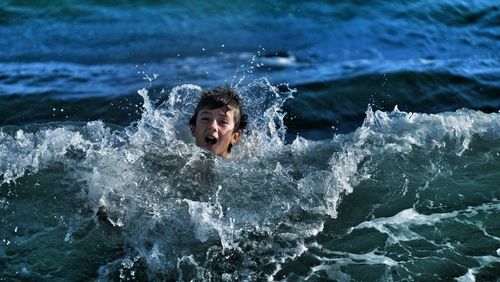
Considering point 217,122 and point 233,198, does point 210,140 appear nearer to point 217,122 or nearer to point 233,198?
point 217,122

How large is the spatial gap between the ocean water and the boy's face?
0.16m

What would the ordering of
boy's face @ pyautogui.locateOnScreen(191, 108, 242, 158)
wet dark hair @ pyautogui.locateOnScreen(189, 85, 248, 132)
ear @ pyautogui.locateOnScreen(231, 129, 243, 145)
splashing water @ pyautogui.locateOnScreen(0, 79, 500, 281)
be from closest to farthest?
splashing water @ pyautogui.locateOnScreen(0, 79, 500, 281) → boy's face @ pyautogui.locateOnScreen(191, 108, 242, 158) → wet dark hair @ pyautogui.locateOnScreen(189, 85, 248, 132) → ear @ pyautogui.locateOnScreen(231, 129, 243, 145)

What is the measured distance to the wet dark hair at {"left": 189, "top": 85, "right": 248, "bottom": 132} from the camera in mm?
5945

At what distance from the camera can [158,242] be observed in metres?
4.54

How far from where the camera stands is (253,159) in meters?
5.88

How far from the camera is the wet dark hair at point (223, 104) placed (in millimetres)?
5945

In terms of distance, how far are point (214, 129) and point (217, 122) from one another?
10 centimetres

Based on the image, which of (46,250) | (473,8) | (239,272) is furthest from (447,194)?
(473,8)

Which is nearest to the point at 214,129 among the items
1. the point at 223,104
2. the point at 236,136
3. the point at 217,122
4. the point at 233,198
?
the point at 217,122

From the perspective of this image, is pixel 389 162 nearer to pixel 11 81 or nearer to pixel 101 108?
pixel 101 108

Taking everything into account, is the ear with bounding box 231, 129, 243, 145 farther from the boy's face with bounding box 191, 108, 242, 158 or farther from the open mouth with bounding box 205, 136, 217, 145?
the open mouth with bounding box 205, 136, 217, 145

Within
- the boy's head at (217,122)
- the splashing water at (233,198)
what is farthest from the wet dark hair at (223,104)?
the splashing water at (233,198)

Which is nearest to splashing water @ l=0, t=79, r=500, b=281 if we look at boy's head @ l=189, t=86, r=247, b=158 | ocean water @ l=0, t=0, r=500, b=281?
ocean water @ l=0, t=0, r=500, b=281

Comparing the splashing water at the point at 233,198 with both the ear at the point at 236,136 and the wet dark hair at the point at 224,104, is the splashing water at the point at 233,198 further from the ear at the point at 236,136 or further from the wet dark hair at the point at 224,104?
the wet dark hair at the point at 224,104
